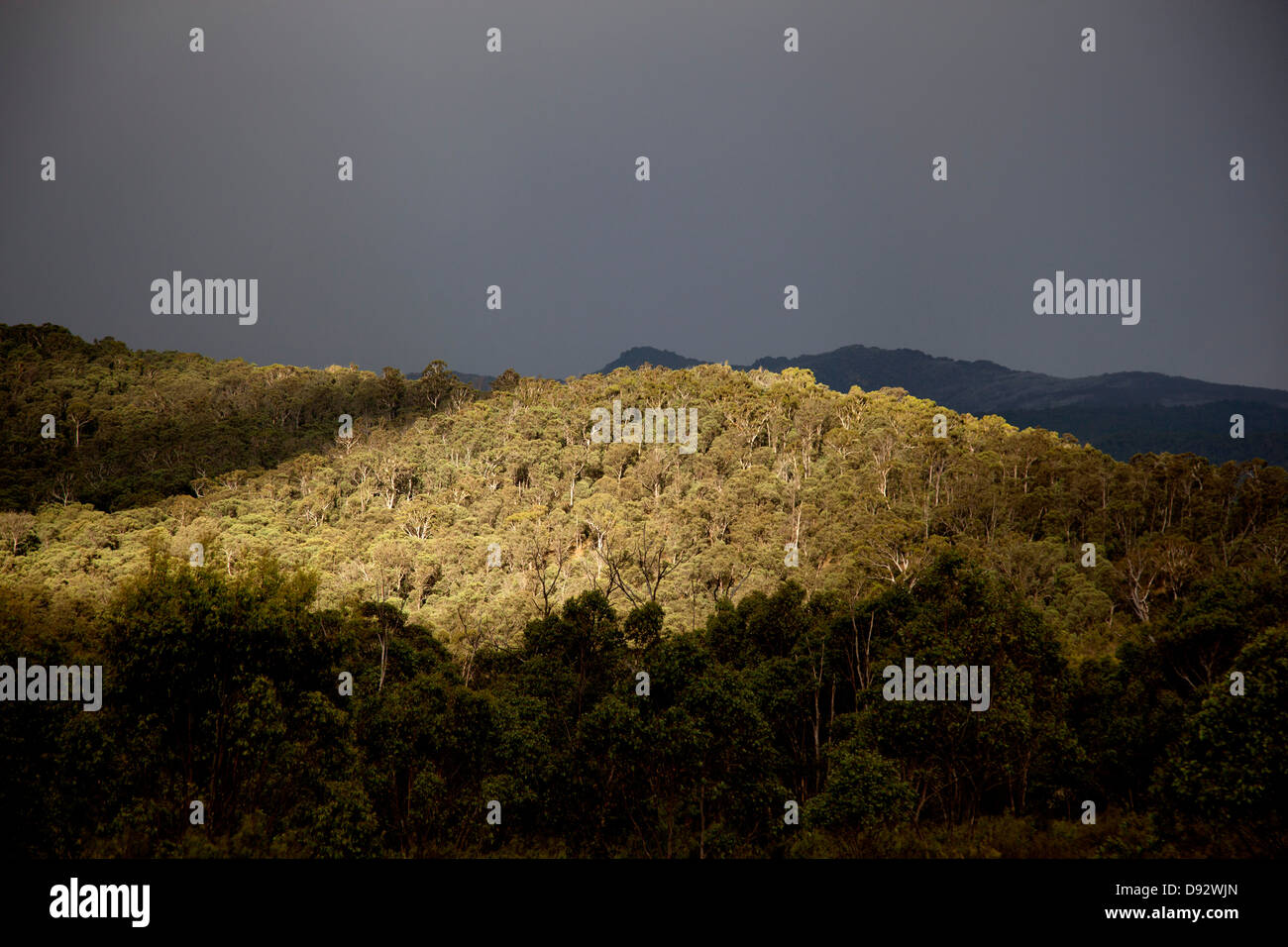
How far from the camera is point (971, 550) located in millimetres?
34938

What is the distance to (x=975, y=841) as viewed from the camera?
13828mm


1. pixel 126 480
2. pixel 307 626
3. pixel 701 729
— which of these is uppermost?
pixel 126 480

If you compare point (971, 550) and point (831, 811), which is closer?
point (831, 811)

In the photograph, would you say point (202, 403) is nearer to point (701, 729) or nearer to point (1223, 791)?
point (701, 729)

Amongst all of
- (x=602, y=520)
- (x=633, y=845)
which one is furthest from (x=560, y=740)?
(x=602, y=520)

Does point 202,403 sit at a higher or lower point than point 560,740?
higher

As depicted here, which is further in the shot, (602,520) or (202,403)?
(202,403)

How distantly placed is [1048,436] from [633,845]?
44673 millimetres

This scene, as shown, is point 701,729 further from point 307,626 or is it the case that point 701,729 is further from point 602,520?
point 602,520
